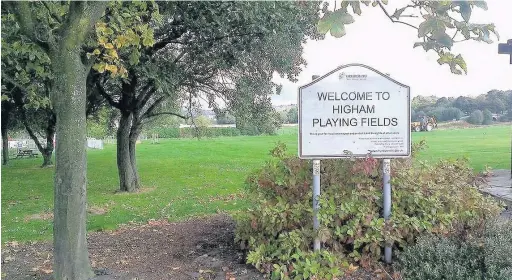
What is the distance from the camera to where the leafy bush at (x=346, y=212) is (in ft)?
14.8

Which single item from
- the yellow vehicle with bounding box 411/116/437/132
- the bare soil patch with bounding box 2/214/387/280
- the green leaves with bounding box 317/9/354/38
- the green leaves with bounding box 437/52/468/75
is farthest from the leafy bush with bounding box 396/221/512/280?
the green leaves with bounding box 317/9/354/38

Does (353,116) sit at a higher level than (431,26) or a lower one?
lower

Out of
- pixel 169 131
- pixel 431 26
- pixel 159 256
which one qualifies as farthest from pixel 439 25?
pixel 169 131

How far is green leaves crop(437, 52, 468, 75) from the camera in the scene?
92.7 inches

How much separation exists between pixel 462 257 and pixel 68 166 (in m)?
3.66

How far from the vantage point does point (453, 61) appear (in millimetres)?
2395

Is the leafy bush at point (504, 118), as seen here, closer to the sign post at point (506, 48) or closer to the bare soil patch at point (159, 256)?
the sign post at point (506, 48)

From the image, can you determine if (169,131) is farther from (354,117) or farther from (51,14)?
(354,117)

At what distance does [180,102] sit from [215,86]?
9.04ft

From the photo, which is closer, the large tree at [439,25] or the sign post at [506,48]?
the large tree at [439,25]

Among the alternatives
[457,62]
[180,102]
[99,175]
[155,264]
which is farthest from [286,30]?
[99,175]

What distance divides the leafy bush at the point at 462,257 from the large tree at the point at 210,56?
200 inches

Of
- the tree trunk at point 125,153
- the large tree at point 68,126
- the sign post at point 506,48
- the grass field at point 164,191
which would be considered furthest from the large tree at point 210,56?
the sign post at point 506,48

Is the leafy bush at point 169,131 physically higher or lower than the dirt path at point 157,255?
higher
